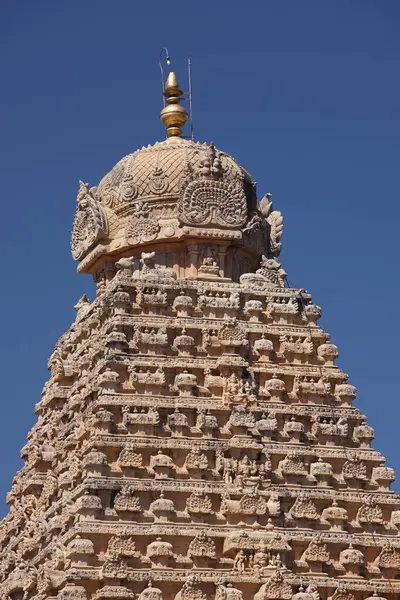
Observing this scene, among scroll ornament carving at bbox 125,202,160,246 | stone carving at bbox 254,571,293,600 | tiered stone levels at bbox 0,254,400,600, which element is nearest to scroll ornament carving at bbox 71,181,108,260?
scroll ornament carving at bbox 125,202,160,246

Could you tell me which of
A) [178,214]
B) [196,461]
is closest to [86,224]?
[178,214]

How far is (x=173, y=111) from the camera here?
46.5 meters

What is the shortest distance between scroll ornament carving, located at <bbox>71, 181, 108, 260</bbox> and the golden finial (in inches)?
93.7

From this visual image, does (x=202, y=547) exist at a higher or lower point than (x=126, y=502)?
lower

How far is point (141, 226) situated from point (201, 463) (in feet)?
20.6

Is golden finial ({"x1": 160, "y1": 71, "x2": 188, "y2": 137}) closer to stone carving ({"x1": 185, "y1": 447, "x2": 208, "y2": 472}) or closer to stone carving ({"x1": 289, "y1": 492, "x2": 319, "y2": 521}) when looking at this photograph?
stone carving ({"x1": 185, "y1": 447, "x2": 208, "y2": 472})

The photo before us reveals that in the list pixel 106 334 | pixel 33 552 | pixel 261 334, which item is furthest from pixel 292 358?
pixel 33 552

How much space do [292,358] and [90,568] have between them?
7073 mm

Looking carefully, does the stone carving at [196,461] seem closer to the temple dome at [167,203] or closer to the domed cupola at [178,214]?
the domed cupola at [178,214]

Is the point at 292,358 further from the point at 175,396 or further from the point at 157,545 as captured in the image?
the point at 157,545

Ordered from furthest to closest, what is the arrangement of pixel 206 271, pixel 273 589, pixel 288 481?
pixel 206 271, pixel 288 481, pixel 273 589

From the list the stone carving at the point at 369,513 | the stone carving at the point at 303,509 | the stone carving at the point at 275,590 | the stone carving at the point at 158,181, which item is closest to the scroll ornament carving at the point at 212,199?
the stone carving at the point at 158,181

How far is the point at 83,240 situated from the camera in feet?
149

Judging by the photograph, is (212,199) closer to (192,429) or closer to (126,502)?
(192,429)
